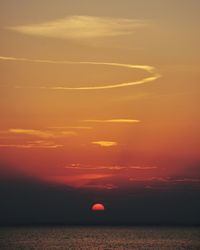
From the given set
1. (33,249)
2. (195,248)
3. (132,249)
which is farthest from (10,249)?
(195,248)

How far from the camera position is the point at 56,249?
13712cm

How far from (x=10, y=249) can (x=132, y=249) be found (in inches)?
893

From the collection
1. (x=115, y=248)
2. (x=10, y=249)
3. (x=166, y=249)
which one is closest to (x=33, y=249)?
(x=10, y=249)

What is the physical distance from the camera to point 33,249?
133750mm

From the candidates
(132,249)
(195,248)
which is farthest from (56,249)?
(195,248)

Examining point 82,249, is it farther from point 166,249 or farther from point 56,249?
point 166,249

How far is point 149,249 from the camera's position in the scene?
139 m

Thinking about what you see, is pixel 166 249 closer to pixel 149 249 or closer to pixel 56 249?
pixel 149 249

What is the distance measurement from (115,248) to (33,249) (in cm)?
1636

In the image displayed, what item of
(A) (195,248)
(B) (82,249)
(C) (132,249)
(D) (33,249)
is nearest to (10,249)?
(D) (33,249)

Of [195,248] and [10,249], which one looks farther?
[195,248]

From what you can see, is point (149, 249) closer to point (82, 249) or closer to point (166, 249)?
point (166, 249)

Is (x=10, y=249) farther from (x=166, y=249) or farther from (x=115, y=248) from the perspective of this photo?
(x=166, y=249)

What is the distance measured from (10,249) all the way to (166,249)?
2922 centimetres
